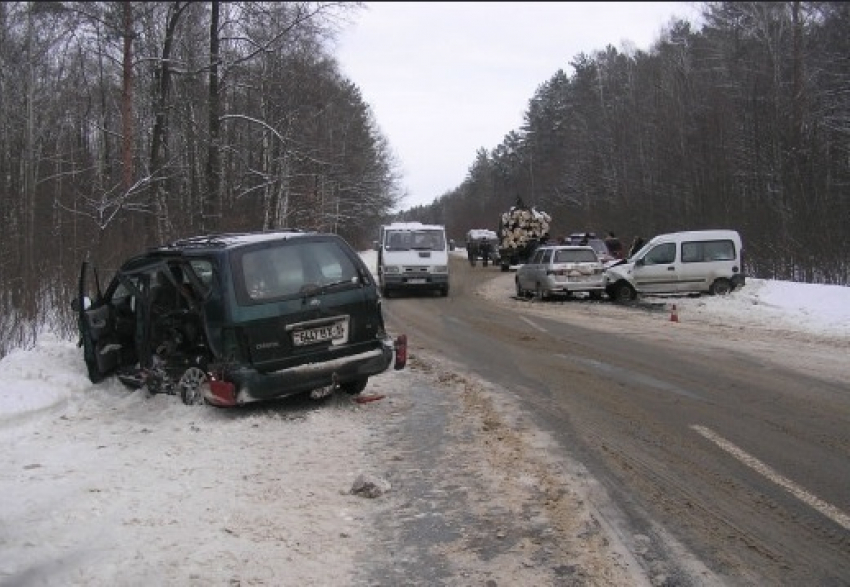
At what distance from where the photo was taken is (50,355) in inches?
367

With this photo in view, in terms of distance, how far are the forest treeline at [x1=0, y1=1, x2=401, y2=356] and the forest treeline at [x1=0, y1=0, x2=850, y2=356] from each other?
0.07 meters

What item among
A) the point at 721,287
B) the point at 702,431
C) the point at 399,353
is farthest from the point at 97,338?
the point at 721,287

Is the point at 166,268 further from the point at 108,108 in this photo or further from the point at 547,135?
the point at 547,135

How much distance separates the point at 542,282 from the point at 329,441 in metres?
16.6

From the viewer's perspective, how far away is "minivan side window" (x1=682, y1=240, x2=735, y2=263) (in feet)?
66.8

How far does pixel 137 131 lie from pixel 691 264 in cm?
1762

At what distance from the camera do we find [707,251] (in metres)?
20.5

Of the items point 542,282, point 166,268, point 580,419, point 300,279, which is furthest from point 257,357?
point 542,282

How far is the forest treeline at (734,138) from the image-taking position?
2498 cm

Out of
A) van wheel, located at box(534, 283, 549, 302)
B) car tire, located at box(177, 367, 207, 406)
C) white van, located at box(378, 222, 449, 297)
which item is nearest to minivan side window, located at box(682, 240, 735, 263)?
van wheel, located at box(534, 283, 549, 302)

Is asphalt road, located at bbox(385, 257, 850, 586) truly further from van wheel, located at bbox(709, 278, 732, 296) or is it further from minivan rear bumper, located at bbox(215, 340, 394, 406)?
van wheel, located at bbox(709, 278, 732, 296)

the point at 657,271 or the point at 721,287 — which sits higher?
the point at 657,271

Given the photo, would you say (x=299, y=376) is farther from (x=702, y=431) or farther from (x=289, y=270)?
(x=702, y=431)

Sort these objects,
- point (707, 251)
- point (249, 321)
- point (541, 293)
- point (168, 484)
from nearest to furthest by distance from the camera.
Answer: point (168, 484), point (249, 321), point (707, 251), point (541, 293)
